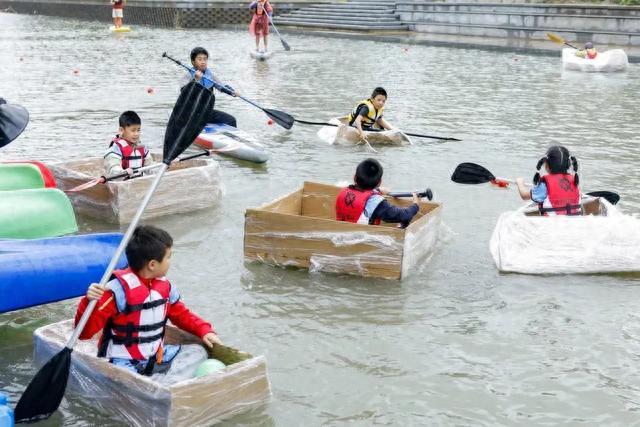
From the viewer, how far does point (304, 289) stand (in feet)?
20.2

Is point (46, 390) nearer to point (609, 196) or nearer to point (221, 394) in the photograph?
point (221, 394)

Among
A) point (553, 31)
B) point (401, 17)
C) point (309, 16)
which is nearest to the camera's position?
point (553, 31)

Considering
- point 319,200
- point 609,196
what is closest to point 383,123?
point 319,200

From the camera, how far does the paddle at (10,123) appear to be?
21.3 ft

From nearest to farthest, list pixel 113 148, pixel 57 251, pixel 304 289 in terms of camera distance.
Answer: pixel 57 251 → pixel 304 289 → pixel 113 148

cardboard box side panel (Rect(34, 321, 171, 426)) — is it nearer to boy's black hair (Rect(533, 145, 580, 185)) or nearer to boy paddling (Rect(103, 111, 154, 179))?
boy paddling (Rect(103, 111, 154, 179))

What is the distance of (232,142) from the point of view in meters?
10.3

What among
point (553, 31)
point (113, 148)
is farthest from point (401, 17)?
point (113, 148)

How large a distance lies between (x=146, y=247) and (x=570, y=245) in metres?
3.47

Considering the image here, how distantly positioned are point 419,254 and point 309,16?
1050 inches

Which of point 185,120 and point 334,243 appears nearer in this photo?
point 185,120

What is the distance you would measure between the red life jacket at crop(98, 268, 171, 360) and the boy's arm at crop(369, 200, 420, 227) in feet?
7.76

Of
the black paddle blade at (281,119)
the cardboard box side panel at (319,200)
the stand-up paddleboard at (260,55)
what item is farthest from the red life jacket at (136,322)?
A: the stand-up paddleboard at (260,55)

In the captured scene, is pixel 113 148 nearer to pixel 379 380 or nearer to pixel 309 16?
pixel 379 380
